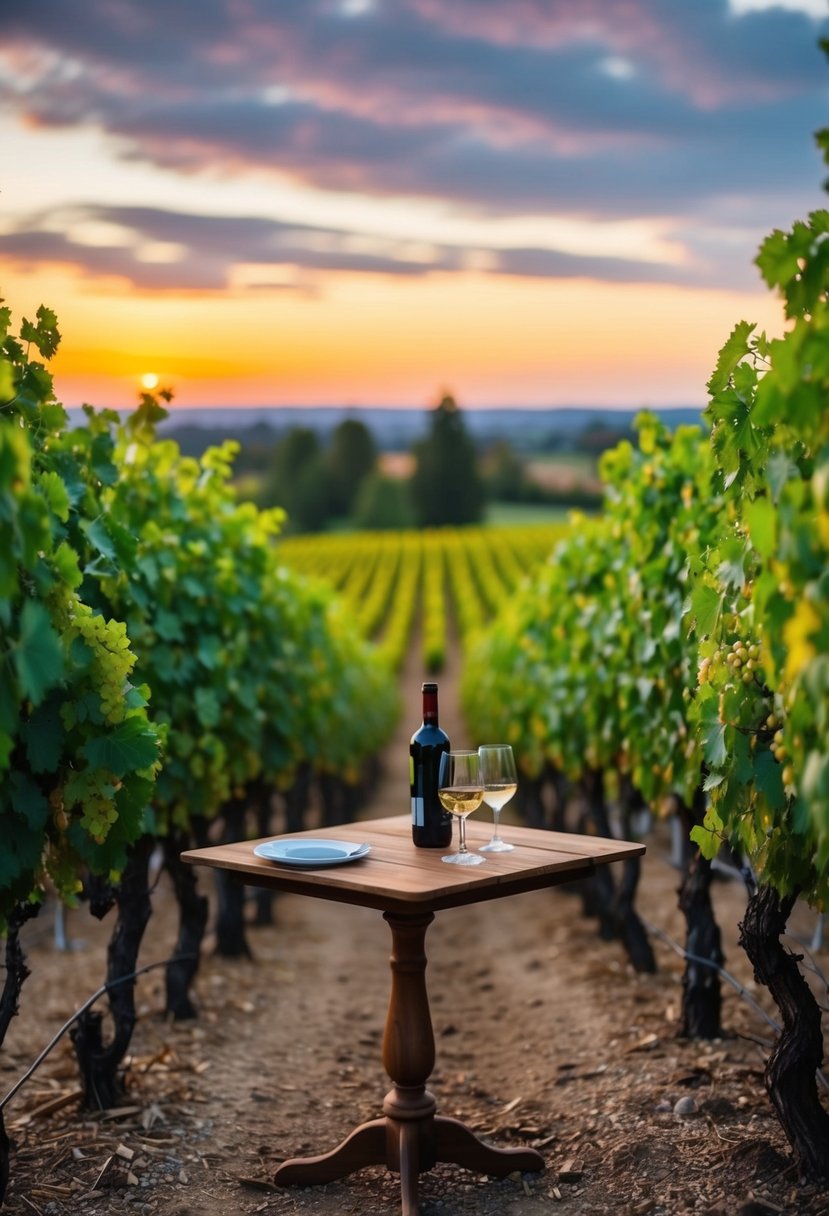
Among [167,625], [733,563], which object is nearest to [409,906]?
[733,563]

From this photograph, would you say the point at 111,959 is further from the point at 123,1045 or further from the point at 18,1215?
the point at 18,1215

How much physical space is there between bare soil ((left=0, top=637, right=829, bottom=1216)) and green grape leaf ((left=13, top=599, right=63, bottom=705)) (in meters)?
1.84

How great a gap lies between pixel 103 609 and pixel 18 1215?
2.09 metres

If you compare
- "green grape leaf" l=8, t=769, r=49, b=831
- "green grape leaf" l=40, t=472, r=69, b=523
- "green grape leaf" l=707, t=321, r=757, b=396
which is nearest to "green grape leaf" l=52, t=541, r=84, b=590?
"green grape leaf" l=40, t=472, r=69, b=523

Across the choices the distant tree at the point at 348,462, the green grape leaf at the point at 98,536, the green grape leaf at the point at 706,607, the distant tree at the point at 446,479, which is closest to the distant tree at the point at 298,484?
the distant tree at the point at 348,462

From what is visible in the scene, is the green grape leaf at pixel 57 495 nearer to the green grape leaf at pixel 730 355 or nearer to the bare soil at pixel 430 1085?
the bare soil at pixel 430 1085

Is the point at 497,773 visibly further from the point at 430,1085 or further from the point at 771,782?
the point at 430,1085

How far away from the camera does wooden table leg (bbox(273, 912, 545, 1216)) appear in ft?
12.2

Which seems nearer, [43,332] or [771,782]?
[771,782]

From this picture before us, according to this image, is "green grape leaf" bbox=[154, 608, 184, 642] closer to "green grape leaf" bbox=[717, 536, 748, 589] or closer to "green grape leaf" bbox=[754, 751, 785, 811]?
"green grape leaf" bbox=[717, 536, 748, 589]

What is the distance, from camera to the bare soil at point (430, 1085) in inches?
148

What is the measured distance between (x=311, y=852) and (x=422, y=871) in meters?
0.40

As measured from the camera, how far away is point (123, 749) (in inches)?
136

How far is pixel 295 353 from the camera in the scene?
13203 mm
